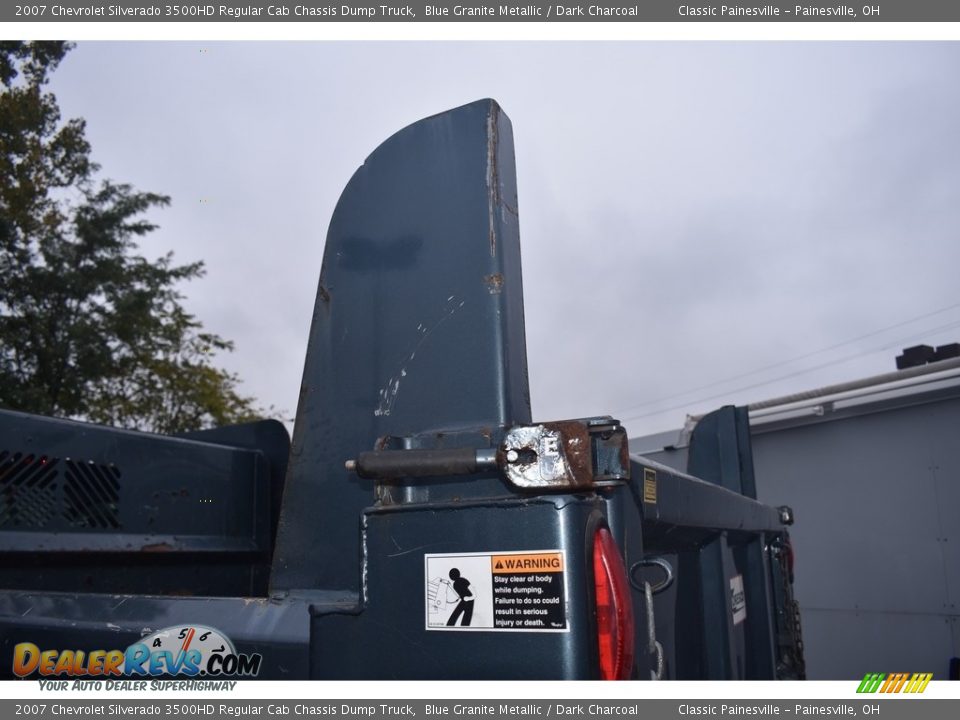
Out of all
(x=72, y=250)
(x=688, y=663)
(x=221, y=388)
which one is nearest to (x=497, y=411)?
(x=688, y=663)

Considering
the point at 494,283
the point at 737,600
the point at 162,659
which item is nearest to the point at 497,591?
the point at 494,283

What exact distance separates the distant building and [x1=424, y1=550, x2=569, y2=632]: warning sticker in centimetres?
387

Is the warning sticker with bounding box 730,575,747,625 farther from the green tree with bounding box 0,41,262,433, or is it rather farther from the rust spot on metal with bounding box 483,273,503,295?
the green tree with bounding box 0,41,262,433

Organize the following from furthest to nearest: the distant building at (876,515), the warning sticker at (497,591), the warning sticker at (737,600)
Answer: the distant building at (876,515)
the warning sticker at (737,600)
the warning sticker at (497,591)

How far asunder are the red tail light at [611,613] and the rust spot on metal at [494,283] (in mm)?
472

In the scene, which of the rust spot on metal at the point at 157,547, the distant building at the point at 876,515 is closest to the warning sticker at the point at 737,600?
the rust spot on metal at the point at 157,547

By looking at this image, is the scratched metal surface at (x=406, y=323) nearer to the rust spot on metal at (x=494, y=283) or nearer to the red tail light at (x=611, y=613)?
the rust spot on metal at (x=494, y=283)

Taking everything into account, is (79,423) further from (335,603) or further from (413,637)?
(413,637)

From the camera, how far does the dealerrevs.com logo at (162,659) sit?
Answer: 1471 millimetres

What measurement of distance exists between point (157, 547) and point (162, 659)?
688mm

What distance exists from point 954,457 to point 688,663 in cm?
297

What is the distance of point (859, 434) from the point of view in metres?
4.74

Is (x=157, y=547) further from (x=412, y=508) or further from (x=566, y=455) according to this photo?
(x=566, y=455)

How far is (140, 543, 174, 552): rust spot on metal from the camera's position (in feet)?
6.97
